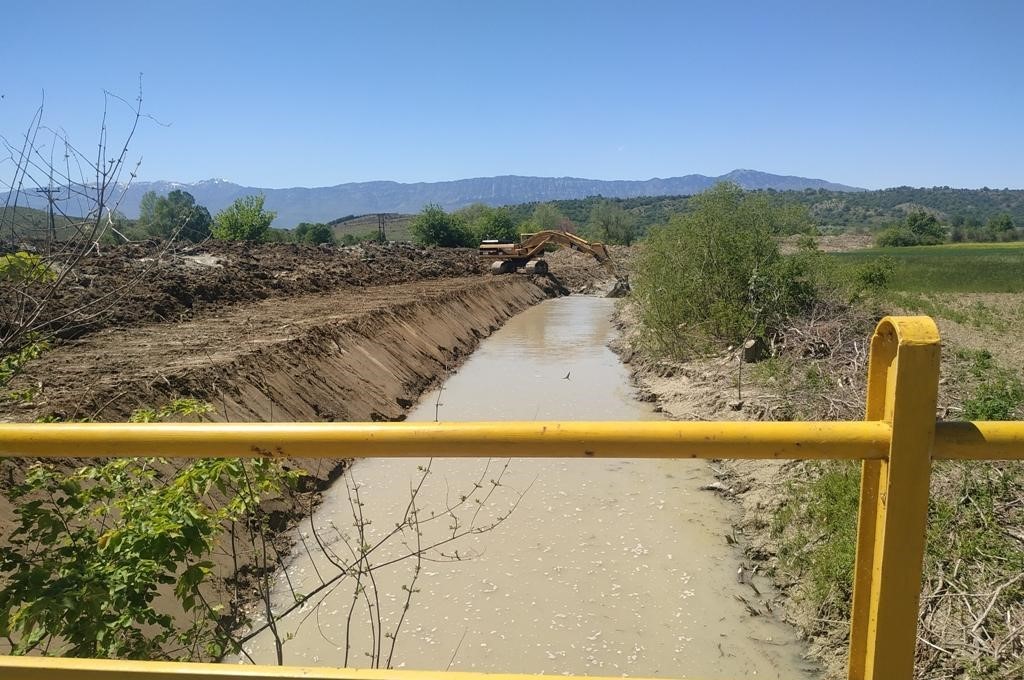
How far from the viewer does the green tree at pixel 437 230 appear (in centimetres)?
4784

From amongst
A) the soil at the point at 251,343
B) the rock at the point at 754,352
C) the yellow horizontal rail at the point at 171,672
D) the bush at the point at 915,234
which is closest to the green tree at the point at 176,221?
the soil at the point at 251,343

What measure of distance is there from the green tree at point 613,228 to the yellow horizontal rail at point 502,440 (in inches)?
2683

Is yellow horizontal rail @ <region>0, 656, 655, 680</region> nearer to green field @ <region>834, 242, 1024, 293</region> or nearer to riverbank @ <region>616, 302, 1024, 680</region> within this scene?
riverbank @ <region>616, 302, 1024, 680</region>

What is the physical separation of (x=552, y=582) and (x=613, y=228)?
67.1 meters

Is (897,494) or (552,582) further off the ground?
(897,494)

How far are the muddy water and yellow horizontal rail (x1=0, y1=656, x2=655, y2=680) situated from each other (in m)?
1.56

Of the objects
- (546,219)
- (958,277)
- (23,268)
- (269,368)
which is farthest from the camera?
(546,219)

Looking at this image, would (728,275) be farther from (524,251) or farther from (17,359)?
(524,251)

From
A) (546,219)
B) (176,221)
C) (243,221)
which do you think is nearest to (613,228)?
(546,219)

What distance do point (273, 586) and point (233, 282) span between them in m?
12.7

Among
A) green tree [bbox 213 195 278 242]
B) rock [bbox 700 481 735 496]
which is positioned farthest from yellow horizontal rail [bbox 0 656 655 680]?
green tree [bbox 213 195 278 242]

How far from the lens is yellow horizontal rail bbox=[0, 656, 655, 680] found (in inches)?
63.8

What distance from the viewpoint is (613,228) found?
7162 cm

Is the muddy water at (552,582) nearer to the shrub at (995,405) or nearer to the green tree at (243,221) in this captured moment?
the shrub at (995,405)
